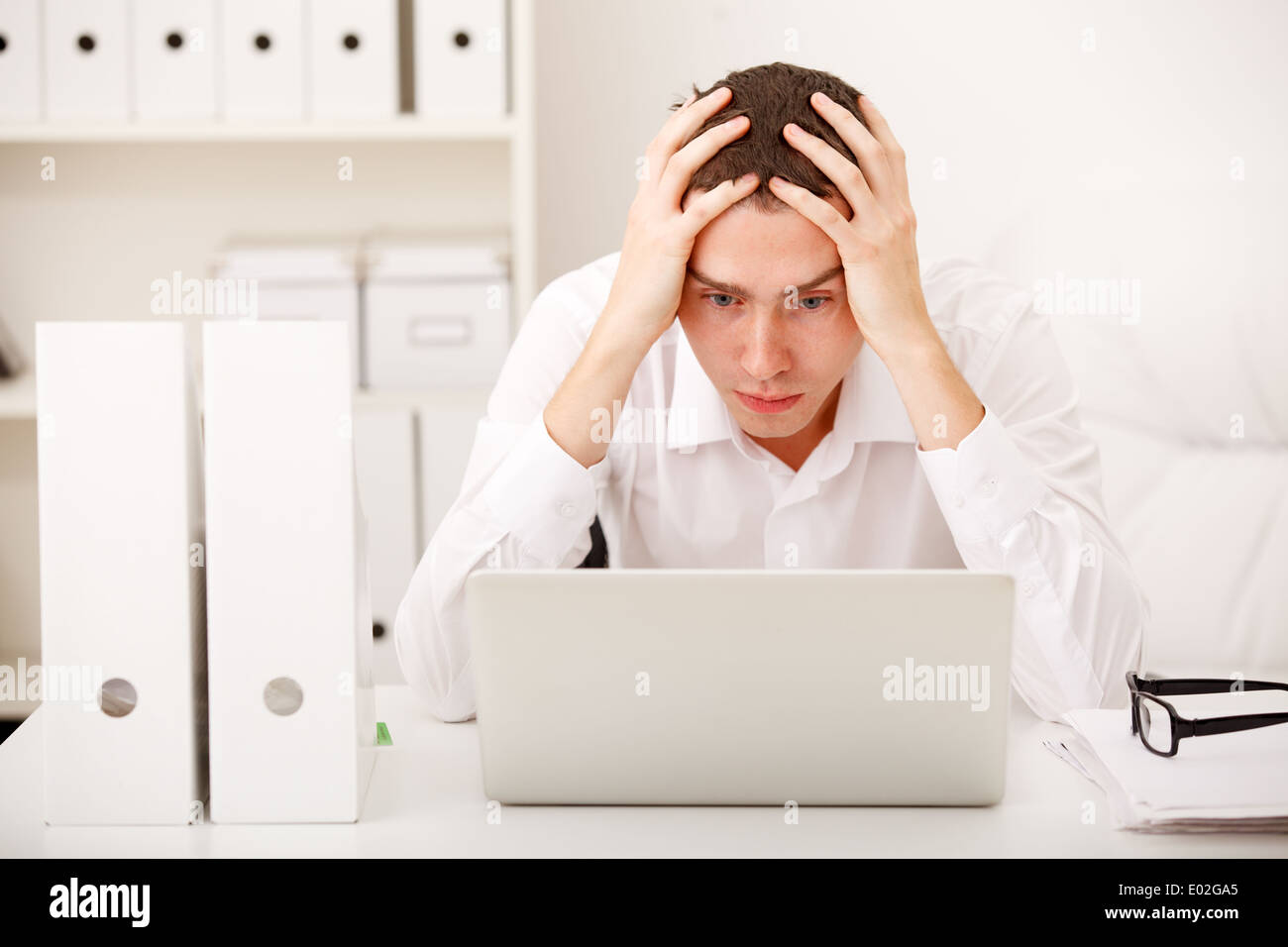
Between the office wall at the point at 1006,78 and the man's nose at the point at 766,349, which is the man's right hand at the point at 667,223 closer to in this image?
the man's nose at the point at 766,349

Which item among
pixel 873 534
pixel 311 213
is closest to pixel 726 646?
pixel 873 534

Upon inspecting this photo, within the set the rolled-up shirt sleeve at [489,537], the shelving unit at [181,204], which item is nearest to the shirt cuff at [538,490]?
the rolled-up shirt sleeve at [489,537]

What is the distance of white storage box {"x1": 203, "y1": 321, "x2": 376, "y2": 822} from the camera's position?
807mm

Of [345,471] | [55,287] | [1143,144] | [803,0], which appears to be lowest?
[345,471]

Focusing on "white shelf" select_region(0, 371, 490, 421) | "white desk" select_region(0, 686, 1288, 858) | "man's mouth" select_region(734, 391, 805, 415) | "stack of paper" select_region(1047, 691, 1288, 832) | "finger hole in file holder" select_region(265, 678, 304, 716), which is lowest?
"white desk" select_region(0, 686, 1288, 858)

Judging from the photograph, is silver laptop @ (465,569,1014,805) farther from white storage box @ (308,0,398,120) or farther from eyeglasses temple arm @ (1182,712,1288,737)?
white storage box @ (308,0,398,120)

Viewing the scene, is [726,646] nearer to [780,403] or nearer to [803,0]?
[780,403]

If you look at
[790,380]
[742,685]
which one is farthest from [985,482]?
[742,685]

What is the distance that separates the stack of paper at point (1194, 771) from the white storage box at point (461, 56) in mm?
1462

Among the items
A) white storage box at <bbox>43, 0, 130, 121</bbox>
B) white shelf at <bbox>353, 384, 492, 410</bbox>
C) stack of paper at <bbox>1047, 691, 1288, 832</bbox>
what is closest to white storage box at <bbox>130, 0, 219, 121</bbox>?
white storage box at <bbox>43, 0, 130, 121</bbox>

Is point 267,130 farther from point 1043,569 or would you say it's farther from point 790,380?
point 1043,569

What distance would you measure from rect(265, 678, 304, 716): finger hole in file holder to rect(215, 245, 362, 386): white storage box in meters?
1.32

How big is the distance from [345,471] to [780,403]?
1.75 feet

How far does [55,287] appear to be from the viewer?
2398mm
